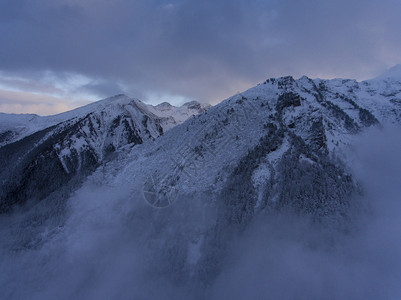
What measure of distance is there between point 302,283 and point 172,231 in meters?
28.9

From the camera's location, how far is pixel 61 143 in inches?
4405

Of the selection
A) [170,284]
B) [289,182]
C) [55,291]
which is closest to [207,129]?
[289,182]

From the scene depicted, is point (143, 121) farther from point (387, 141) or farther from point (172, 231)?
point (387, 141)

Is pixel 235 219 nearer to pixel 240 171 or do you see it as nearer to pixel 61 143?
pixel 240 171

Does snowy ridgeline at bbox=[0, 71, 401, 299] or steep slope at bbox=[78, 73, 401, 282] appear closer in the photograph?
snowy ridgeline at bbox=[0, 71, 401, 299]

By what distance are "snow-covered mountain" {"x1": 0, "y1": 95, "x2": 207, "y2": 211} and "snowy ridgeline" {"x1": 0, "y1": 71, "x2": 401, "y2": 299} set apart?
26.5m

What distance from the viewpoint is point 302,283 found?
37.4 meters

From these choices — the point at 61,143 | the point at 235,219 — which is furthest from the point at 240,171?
the point at 61,143

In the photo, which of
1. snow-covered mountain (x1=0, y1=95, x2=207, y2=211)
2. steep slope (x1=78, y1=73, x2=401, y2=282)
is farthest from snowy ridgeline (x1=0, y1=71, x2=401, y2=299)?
snow-covered mountain (x1=0, y1=95, x2=207, y2=211)

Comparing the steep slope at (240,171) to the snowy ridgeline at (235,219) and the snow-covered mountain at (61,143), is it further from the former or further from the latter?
the snow-covered mountain at (61,143)

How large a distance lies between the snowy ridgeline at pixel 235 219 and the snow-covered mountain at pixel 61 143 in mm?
A: 26489

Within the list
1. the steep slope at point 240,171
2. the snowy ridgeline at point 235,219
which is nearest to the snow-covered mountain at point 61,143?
the snowy ridgeline at point 235,219

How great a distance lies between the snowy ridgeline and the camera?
3981 centimetres

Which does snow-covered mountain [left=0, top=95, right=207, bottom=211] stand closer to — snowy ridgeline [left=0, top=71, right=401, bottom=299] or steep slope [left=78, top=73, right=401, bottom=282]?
Answer: snowy ridgeline [left=0, top=71, right=401, bottom=299]
